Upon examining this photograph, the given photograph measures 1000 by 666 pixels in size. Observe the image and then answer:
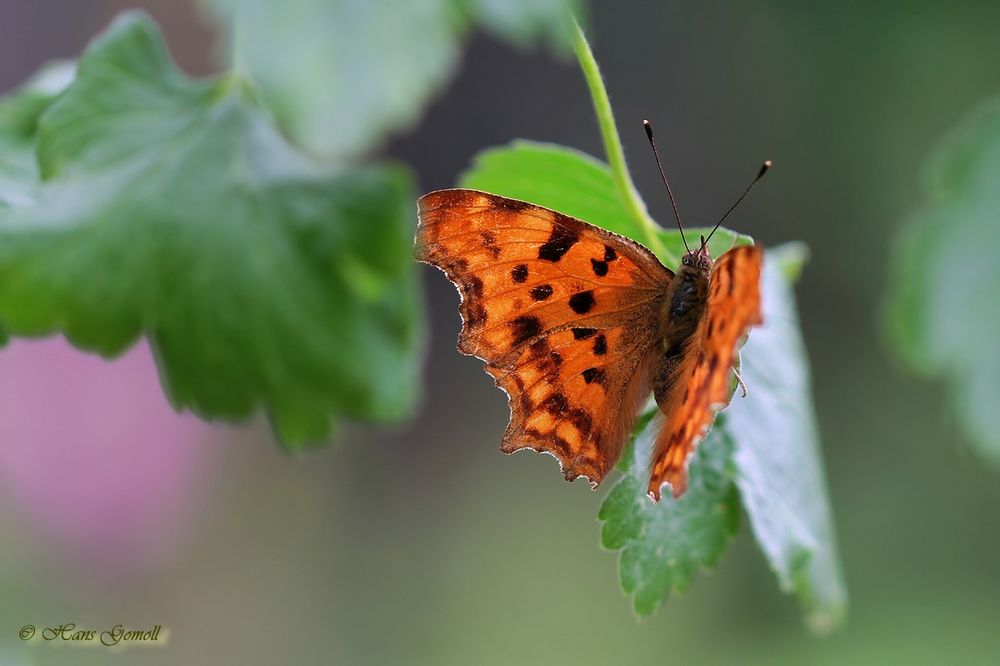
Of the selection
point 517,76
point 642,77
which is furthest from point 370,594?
point 642,77

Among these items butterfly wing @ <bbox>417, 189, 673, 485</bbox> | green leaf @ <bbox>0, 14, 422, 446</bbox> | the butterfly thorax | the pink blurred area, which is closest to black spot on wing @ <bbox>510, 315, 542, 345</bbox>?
butterfly wing @ <bbox>417, 189, 673, 485</bbox>

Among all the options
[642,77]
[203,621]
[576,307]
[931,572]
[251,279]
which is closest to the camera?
[251,279]

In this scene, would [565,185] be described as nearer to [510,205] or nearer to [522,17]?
[510,205]

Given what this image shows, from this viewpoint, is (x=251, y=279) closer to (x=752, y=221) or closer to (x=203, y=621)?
(x=203, y=621)

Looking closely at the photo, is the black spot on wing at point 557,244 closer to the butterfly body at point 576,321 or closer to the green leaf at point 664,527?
the butterfly body at point 576,321

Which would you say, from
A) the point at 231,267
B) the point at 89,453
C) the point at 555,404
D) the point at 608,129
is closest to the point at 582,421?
the point at 555,404

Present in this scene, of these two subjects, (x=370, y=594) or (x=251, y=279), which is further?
(x=370, y=594)

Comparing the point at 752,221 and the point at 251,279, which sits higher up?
the point at 752,221
